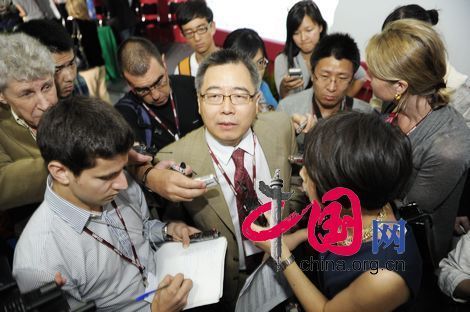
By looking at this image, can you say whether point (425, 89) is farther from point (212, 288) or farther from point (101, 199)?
point (101, 199)

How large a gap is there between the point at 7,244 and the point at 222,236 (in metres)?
1.20

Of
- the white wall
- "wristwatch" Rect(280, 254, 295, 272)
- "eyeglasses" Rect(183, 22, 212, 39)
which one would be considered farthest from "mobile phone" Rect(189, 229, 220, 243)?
the white wall

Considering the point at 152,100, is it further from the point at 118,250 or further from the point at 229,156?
the point at 118,250

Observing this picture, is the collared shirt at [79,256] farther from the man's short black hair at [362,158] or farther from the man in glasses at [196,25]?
the man in glasses at [196,25]

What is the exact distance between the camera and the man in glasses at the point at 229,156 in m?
1.74

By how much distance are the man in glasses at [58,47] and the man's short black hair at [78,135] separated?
39.6 inches

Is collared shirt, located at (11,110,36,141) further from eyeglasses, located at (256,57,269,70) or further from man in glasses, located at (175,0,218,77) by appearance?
eyeglasses, located at (256,57,269,70)

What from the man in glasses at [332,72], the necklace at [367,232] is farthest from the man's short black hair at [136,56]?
the necklace at [367,232]

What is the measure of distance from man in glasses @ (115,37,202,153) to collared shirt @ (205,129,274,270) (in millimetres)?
526

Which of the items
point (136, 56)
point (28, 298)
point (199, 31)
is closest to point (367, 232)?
point (28, 298)

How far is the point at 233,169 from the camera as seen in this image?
5.99ft

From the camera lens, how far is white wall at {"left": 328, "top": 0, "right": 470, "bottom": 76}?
11.6ft

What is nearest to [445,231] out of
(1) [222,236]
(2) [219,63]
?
(1) [222,236]

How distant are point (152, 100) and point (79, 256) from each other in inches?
48.8
